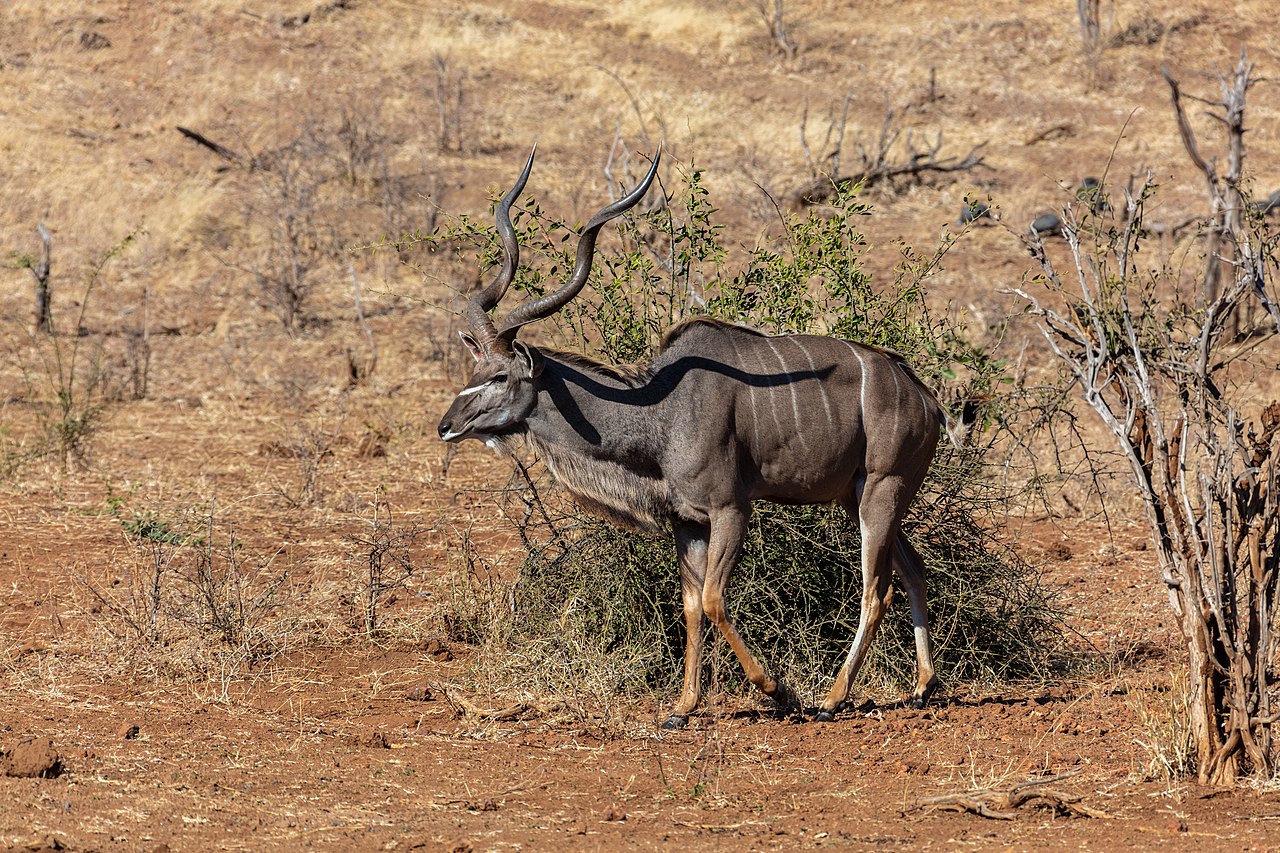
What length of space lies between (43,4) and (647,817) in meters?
22.5

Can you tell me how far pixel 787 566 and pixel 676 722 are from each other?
103cm

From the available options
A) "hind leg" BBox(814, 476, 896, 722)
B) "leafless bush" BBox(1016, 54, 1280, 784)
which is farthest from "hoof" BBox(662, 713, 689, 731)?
"leafless bush" BBox(1016, 54, 1280, 784)

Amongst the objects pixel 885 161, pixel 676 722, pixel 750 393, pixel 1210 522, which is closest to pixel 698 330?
pixel 750 393

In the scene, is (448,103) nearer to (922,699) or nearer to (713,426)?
(713,426)

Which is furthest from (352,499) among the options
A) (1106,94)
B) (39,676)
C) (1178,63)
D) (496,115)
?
(1178,63)

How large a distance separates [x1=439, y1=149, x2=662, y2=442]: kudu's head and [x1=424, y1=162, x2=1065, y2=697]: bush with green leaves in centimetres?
51

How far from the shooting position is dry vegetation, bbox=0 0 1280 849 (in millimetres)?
4758

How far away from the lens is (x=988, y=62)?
23125 mm

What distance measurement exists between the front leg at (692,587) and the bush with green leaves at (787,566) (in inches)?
12.4

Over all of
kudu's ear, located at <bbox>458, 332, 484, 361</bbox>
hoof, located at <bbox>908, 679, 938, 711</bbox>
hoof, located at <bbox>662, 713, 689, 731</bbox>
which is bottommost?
hoof, located at <bbox>662, 713, 689, 731</bbox>

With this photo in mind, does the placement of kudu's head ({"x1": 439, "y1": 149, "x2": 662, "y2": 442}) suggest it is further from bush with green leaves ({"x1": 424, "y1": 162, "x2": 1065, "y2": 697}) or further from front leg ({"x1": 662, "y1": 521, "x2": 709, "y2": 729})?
front leg ({"x1": 662, "y1": 521, "x2": 709, "y2": 729})

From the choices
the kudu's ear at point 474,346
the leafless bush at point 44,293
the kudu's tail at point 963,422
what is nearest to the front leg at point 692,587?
the kudu's ear at point 474,346

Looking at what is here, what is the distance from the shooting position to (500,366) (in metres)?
5.90

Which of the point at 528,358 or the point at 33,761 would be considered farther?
the point at 528,358
